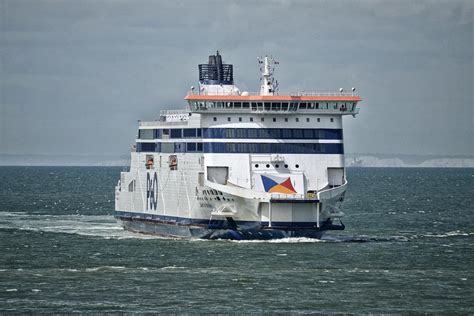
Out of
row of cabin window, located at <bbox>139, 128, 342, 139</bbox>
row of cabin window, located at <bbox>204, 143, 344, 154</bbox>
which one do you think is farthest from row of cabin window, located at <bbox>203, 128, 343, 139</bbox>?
row of cabin window, located at <bbox>204, 143, 344, 154</bbox>

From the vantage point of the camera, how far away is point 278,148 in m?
61.4

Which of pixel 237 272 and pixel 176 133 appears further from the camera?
pixel 176 133

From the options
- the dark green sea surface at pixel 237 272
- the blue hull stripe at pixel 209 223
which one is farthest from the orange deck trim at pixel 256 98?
the dark green sea surface at pixel 237 272

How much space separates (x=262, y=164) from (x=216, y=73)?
→ 32.1 ft

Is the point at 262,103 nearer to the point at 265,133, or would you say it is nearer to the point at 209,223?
the point at 265,133

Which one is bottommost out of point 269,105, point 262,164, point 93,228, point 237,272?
point 237,272

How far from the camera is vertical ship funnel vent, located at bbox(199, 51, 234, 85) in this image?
68875 millimetres

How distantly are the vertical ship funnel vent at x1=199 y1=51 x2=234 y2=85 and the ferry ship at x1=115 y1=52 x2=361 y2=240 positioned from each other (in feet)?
16.1

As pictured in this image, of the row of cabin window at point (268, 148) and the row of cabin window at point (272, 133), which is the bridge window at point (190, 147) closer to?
the row of cabin window at point (272, 133)

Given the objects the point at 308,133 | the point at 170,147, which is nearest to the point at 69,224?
the point at 170,147

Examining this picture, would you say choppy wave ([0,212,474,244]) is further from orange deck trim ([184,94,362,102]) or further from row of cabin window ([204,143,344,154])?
orange deck trim ([184,94,362,102])

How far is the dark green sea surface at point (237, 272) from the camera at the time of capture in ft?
141

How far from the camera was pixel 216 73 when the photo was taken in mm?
69000

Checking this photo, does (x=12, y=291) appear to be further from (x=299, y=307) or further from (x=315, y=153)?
(x=315, y=153)
